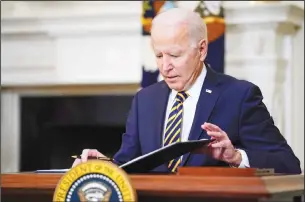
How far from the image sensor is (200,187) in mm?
1519

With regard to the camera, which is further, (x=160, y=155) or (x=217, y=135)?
(x=217, y=135)

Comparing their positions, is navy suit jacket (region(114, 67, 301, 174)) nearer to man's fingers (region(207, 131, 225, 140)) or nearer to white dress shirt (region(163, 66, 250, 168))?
white dress shirt (region(163, 66, 250, 168))

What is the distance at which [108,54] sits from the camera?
4.80 m

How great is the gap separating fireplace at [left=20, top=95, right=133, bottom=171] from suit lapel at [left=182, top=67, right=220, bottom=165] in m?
2.80

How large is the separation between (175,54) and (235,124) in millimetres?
257

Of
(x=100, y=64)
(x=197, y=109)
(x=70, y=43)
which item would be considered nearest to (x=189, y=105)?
(x=197, y=109)

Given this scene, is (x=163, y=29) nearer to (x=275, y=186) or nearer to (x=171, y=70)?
(x=171, y=70)

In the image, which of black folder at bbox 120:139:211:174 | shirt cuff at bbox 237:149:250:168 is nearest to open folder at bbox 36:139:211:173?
black folder at bbox 120:139:211:174

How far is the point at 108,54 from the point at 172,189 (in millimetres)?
3303

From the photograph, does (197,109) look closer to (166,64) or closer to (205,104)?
(205,104)

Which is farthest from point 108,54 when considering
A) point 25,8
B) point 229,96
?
point 229,96

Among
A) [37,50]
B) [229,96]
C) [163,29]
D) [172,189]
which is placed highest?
[37,50]

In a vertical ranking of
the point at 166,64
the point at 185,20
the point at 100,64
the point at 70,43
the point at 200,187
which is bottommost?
the point at 200,187

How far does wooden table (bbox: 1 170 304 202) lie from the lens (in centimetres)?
149
